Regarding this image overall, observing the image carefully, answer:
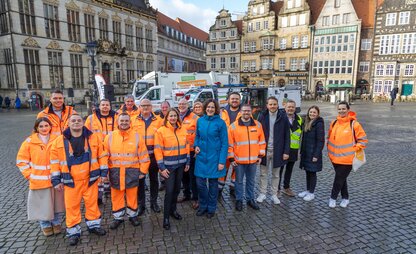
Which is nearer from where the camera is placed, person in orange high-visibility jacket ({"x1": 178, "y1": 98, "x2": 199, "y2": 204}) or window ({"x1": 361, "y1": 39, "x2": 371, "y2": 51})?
person in orange high-visibility jacket ({"x1": 178, "y1": 98, "x2": 199, "y2": 204})

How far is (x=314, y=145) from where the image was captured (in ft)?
16.7

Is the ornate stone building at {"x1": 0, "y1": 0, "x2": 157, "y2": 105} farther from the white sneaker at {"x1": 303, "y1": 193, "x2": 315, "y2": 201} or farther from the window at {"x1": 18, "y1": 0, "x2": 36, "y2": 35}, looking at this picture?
the white sneaker at {"x1": 303, "y1": 193, "x2": 315, "y2": 201}

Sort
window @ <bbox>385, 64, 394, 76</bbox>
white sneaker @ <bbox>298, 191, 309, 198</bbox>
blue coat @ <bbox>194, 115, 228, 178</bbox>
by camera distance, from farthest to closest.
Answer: window @ <bbox>385, 64, 394, 76</bbox> → white sneaker @ <bbox>298, 191, 309, 198</bbox> → blue coat @ <bbox>194, 115, 228, 178</bbox>

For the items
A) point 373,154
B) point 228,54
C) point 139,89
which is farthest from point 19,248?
point 228,54

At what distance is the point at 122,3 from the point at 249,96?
29.4 m

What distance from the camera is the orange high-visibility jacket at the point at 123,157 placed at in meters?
4.01

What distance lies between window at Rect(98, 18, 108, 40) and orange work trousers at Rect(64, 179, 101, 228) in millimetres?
36725

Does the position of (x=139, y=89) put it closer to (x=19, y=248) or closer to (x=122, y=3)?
(x=19, y=248)

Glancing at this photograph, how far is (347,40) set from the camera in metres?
38.7

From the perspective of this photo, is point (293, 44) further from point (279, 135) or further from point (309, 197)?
point (279, 135)

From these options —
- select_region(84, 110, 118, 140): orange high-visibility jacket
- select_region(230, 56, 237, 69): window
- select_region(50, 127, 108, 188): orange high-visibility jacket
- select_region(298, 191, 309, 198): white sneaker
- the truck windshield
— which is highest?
select_region(230, 56, 237, 69): window

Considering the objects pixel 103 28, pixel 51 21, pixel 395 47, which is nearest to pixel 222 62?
pixel 103 28

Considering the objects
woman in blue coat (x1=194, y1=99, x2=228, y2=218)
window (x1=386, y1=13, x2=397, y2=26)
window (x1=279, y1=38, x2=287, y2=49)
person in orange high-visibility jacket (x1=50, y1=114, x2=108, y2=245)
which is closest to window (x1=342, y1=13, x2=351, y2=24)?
window (x1=386, y1=13, x2=397, y2=26)

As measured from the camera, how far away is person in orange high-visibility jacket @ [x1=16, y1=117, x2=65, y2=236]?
3691 millimetres
